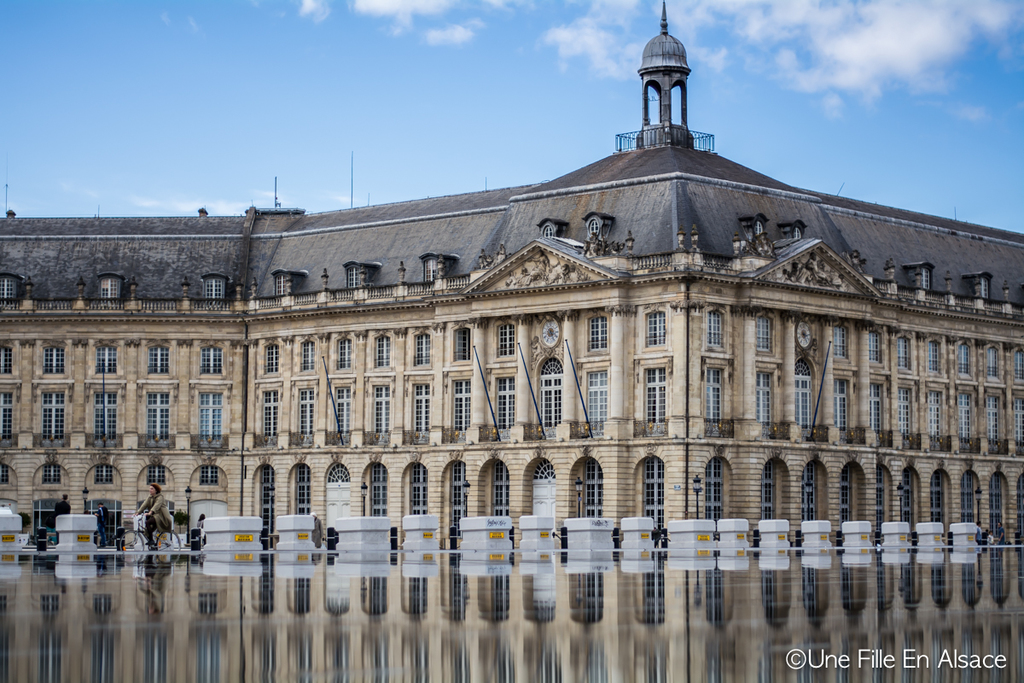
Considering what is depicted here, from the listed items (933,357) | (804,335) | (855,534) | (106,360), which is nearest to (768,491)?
(804,335)

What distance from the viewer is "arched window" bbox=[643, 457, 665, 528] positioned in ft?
249

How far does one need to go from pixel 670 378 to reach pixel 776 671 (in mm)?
57798

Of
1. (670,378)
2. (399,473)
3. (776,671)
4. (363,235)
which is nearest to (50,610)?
(776,671)

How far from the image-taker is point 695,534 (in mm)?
58562

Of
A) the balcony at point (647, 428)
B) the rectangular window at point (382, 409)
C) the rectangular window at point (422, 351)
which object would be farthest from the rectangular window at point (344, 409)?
the balcony at point (647, 428)

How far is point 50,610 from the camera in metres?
25.3

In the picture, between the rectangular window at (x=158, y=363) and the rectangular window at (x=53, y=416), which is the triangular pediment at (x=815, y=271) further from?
the rectangular window at (x=53, y=416)

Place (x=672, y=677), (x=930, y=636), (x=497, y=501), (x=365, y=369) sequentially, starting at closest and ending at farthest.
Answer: (x=672, y=677), (x=930, y=636), (x=497, y=501), (x=365, y=369)

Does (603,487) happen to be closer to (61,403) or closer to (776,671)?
(61,403)

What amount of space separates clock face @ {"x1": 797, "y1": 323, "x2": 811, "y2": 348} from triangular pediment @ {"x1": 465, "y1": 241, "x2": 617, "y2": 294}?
9.39 m

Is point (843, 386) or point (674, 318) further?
point (843, 386)

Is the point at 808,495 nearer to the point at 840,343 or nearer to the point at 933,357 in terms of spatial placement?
the point at 840,343

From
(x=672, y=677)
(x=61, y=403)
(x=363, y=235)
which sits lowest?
(x=672, y=677)

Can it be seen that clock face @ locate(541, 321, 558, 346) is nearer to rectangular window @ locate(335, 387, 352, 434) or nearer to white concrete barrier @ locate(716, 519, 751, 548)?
rectangular window @ locate(335, 387, 352, 434)
